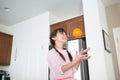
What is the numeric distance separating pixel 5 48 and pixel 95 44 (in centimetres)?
239

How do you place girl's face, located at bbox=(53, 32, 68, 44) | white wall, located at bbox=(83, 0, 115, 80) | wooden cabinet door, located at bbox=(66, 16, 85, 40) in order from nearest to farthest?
girl's face, located at bbox=(53, 32, 68, 44) < white wall, located at bbox=(83, 0, 115, 80) < wooden cabinet door, located at bbox=(66, 16, 85, 40)

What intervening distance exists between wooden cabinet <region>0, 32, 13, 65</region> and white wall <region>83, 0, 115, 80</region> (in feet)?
7.38

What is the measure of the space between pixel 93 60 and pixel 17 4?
182cm

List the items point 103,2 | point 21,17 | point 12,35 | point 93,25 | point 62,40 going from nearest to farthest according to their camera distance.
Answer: point 62,40
point 93,25
point 103,2
point 21,17
point 12,35

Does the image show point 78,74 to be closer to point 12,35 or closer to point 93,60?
point 93,60

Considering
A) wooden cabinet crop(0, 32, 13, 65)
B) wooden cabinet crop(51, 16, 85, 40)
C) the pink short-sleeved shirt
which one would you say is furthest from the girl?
wooden cabinet crop(0, 32, 13, 65)

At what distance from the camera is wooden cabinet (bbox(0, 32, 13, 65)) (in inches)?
124

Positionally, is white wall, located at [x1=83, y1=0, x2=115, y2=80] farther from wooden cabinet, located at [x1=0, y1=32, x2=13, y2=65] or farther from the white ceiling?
wooden cabinet, located at [x1=0, y1=32, x2=13, y2=65]

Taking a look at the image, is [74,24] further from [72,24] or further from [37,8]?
[37,8]

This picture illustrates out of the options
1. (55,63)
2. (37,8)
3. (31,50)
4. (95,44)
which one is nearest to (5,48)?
(31,50)

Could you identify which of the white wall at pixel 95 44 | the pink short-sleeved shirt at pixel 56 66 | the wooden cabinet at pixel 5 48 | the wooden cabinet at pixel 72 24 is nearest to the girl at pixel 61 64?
the pink short-sleeved shirt at pixel 56 66

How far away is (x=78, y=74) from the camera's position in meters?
1.94

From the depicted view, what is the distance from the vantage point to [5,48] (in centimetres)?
326

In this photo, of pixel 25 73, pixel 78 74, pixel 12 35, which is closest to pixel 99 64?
pixel 78 74
